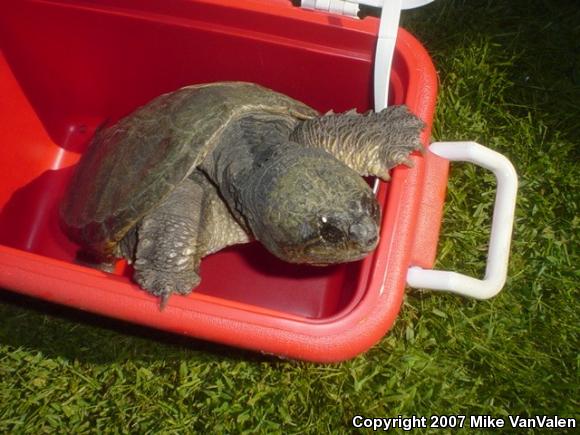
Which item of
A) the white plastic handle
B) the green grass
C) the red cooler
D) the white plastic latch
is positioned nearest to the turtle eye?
the red cooler

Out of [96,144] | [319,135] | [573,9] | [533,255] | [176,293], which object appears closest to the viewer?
[176,293]

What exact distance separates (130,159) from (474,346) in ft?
4.59

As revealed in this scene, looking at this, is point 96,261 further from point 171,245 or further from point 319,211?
point 319,211

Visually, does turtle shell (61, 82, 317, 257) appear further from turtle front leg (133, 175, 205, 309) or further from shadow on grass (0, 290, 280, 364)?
shadow on grass (0, 290, 280, 364)

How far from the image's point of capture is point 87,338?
2.29 metres

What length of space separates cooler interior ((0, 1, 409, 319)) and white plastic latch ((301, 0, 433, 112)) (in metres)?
0.04

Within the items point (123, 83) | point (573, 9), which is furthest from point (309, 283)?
point (573, 9)

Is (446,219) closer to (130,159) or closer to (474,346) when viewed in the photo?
(474,346)

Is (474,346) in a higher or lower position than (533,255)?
lower

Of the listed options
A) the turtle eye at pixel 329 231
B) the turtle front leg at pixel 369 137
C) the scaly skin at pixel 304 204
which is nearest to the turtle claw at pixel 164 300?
the scaly skin at pixel 304 204

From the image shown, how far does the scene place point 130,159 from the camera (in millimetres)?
1740

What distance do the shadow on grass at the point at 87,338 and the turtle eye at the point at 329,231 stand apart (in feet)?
3.21

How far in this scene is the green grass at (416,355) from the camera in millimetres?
2104

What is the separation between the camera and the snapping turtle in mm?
1355
